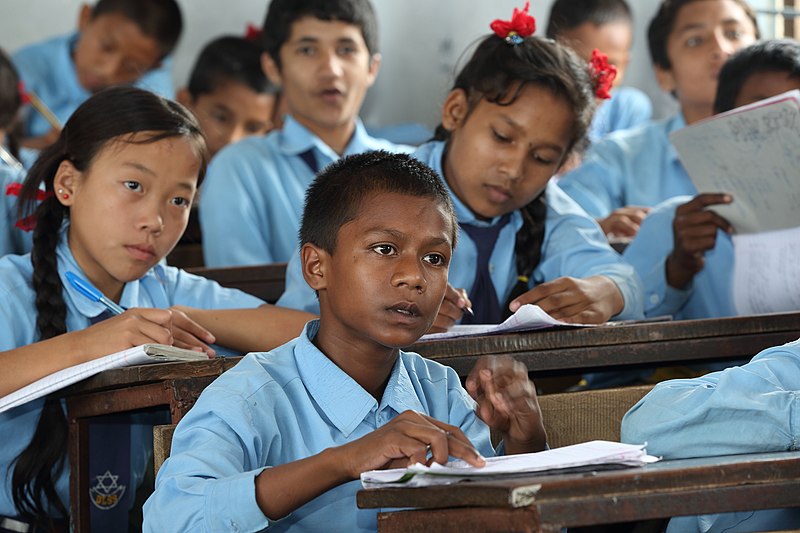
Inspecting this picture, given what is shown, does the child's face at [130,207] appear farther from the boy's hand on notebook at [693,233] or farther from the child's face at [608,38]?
the child's face at [608,38]

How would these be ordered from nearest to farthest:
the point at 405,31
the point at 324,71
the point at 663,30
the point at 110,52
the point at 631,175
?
the point at 324,71 < the point at 631,175 < the point at 663,30 < the point at 110,52 < the point at 405,31

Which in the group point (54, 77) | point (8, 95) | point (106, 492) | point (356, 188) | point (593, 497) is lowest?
point (106, 492)

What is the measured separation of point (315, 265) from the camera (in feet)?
5.32

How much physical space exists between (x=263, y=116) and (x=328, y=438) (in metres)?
2.86

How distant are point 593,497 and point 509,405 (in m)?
0.44

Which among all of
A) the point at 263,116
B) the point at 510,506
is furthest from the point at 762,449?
the point at 263,116

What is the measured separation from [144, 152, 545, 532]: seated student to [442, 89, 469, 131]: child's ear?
2.80ft

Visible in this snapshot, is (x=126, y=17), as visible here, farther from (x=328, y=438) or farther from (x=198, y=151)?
(x=328, y=438)

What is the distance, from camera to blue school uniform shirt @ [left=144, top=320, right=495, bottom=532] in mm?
1333

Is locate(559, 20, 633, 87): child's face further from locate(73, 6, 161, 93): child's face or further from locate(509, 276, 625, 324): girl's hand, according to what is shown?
locate(509, 276, 625, 324): girl's hand

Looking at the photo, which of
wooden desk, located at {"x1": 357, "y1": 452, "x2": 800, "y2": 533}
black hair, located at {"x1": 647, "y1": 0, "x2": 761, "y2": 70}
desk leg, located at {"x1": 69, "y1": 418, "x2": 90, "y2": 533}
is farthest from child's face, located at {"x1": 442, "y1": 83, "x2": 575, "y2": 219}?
→ black hair, located at {"x1": 647, "y1": 0, "x2": 761, "y2": 70}

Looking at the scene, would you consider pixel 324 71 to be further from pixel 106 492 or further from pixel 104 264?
pixel 106 492

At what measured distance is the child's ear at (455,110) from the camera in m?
2.50

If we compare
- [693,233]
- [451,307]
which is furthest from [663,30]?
[451,307]
